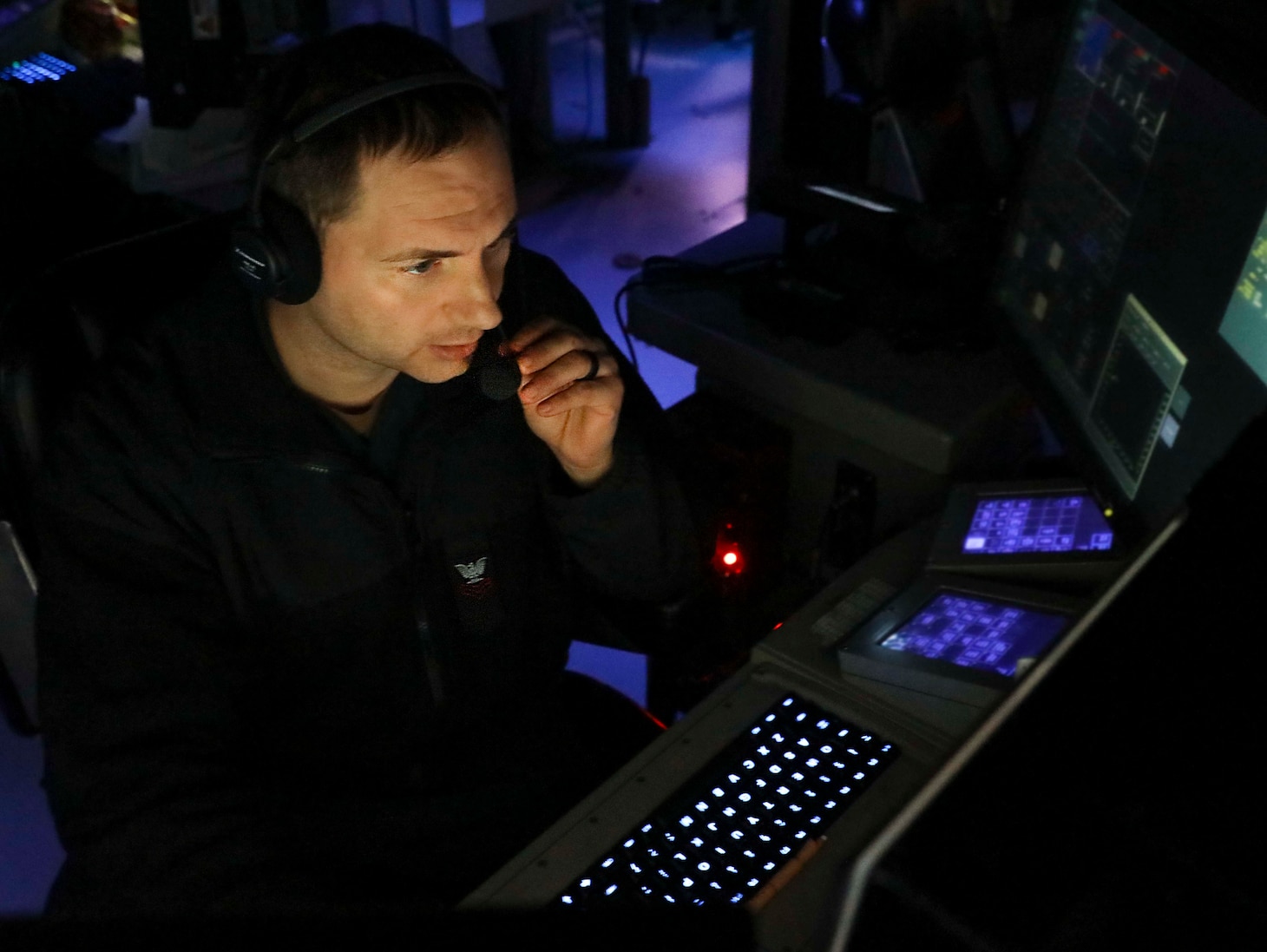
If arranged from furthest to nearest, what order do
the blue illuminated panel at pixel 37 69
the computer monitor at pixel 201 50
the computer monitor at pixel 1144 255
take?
the blue illuminated panel at pixel 37 69 → the computer monitor at pixel 201 50 → the computer monitor at pixel 1144 255

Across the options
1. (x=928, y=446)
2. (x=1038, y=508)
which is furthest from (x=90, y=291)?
(x=1038, y=508)

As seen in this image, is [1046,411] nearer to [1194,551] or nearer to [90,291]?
[1194,551]

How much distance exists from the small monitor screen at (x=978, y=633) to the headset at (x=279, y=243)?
1.97 feet

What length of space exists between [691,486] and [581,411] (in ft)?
0.73

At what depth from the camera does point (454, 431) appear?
1.09 metres

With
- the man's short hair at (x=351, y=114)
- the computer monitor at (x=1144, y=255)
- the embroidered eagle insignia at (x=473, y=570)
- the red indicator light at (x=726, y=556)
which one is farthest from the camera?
the red indicator light at (x=726, y=556)

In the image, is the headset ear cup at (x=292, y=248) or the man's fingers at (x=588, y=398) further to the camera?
the man's fingers at (x=588, y=398)

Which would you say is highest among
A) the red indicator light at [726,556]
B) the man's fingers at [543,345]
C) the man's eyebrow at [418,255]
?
the man's eyebrow at [418,255]

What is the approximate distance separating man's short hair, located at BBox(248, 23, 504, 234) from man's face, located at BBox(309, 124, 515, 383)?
1cm

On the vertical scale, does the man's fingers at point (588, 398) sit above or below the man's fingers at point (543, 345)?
below

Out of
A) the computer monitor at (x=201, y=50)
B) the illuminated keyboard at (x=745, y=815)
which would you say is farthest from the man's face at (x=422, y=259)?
the computer monitor at (x=201, y=50)

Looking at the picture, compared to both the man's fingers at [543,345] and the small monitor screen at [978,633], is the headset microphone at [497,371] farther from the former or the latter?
the small monitor screen at [978,633]

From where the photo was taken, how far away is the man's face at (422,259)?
2.97ft

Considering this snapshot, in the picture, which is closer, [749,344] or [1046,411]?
[1046,411]
